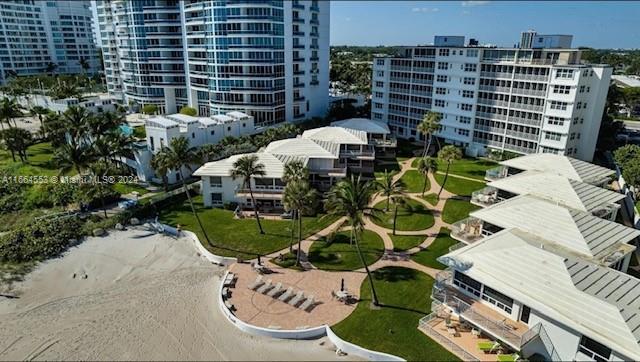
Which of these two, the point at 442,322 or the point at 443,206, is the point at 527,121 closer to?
the point at 443,206

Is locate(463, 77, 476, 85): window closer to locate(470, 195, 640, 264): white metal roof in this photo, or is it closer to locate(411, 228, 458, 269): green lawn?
locate(411, 228, 458, 269): green lawn

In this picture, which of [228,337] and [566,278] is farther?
[228,337]

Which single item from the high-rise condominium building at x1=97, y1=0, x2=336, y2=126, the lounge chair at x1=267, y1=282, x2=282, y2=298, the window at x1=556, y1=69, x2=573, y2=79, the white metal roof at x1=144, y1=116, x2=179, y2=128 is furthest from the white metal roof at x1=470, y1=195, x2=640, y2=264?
the high-rise condominium building at x1=97, y1=0, x2=336, y2=126

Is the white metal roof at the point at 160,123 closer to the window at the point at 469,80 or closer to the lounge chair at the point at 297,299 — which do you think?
the lounge chair at the point at 297,299

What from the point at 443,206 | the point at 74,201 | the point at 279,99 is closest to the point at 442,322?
the point at 443,206

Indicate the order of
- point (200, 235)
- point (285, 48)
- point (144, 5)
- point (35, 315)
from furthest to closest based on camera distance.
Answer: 1. point (144, 5)
2. point (285, 48)
3. point (200, 235)
4. point (35, 315)

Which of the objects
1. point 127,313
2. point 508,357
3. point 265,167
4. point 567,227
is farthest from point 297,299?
point 567,227
